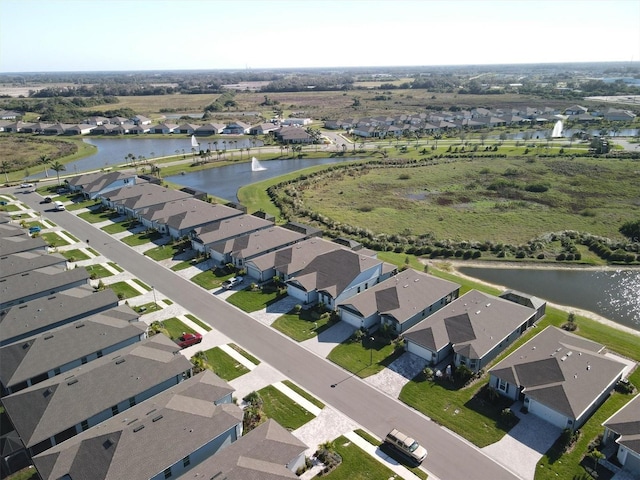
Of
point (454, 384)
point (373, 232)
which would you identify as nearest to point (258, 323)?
point (454, 384)

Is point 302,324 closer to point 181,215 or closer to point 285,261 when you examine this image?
point 285,261

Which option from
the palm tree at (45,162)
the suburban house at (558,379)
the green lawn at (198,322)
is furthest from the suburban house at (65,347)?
the palm tree at (45,162)

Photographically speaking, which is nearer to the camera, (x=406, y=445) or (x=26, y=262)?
(x=406, y=445)

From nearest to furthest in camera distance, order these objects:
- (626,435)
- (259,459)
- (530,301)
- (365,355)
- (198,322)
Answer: (259,459) < (626,435) < (365,355) < (198,322) < (530,301)

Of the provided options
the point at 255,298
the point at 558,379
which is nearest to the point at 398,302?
the point at 558,379

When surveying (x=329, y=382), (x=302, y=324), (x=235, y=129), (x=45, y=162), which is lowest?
(x=329, y=382)

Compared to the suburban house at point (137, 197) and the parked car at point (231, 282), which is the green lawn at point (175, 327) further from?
the suburban house at point (137, 197)

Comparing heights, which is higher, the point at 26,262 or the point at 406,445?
the point at 26,262

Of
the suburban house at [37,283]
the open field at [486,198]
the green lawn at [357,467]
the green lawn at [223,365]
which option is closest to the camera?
the green lawn at [357,467]
